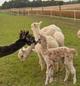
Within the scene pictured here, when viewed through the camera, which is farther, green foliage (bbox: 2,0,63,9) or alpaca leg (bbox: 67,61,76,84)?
green foliage (bbox: 2,0,63,9)

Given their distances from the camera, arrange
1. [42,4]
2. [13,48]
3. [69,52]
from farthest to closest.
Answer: [42,4] < [69,52] < [13,48]

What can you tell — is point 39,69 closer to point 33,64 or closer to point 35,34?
point 33,64

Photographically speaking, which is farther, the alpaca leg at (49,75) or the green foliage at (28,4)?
the green foliage at (28,4)

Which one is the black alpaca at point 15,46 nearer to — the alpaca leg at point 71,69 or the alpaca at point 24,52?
the alpaca leg at point 71,69

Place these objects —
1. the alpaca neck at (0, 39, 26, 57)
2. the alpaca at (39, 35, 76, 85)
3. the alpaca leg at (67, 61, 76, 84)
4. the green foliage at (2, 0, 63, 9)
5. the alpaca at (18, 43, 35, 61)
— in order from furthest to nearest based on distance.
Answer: the green foliage at (2, 0, 63, 9) → the alpaca at (18, 43, 35, 61) → the alpaca leg at (67, 61, 76, 84) → the alpaca at (39, 35, 76, 85) → the alpaca neck at (0, 39, 26, 57)

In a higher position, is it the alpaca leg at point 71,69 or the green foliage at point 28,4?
the alpaca leg at point 71,69

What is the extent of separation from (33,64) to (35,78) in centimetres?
190

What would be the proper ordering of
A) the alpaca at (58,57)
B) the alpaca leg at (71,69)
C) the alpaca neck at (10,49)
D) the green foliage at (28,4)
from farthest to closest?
the green foliage at (28,4)
the alpaca leg at (71,69)
the alpaca at (58,57)
the alpaca neck at (10,49)

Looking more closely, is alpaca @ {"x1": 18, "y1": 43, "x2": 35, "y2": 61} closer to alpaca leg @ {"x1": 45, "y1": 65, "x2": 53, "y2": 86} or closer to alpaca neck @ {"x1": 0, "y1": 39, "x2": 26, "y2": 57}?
alpaca leg @ {"x1": 45, "y1": 65, "x2": 53, "y2": 86}

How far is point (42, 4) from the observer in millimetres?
86188

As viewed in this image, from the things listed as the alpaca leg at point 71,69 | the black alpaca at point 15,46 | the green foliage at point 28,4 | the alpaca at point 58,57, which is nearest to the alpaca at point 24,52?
the alpaca at point 58,57

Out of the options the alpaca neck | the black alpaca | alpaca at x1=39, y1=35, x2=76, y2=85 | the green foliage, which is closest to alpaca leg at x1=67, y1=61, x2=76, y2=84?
alpaca at x1=39, y1=35, x2=76, y2=85

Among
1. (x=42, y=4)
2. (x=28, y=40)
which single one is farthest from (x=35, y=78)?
(x=42, y=4)

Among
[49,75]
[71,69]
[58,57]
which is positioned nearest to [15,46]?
[58,57]
